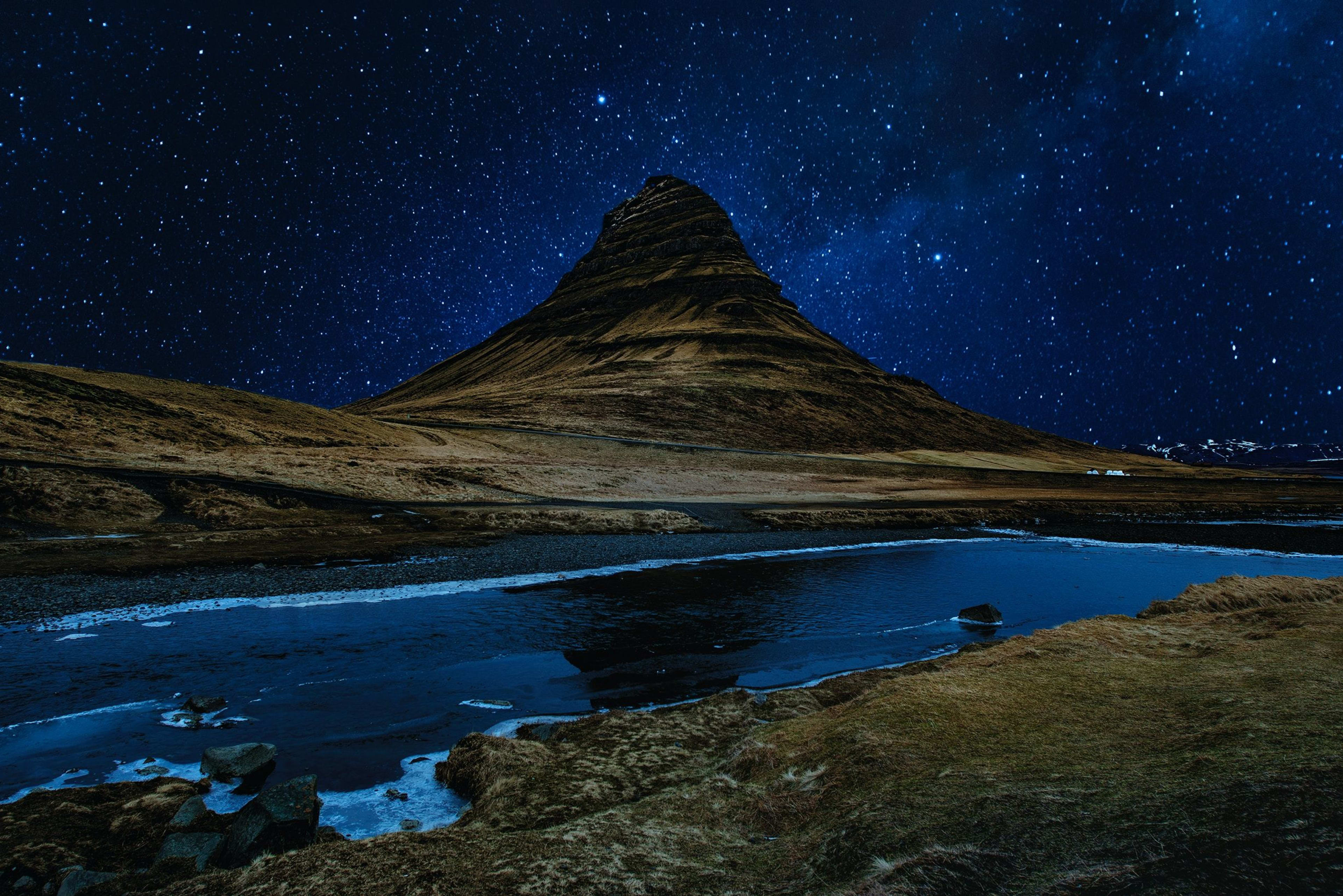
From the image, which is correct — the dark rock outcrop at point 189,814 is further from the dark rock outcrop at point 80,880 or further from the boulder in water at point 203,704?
the boulder in water at point 203,704

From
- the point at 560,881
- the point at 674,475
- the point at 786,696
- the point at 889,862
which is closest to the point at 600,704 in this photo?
the point at 786,696

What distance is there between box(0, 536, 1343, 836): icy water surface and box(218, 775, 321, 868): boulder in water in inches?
44.8

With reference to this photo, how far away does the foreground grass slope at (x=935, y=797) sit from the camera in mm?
3582

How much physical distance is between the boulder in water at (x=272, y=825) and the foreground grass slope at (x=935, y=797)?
64 cm

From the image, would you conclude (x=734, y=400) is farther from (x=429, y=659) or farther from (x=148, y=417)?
(x=429, y=659)

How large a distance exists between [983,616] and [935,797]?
1680 cm

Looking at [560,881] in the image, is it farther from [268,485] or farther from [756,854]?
[268,485]

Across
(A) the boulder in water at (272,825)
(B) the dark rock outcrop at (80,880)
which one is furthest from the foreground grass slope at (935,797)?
(A) the boulder in water at (272,825)

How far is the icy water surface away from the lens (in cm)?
954

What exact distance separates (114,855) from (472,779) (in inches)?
140

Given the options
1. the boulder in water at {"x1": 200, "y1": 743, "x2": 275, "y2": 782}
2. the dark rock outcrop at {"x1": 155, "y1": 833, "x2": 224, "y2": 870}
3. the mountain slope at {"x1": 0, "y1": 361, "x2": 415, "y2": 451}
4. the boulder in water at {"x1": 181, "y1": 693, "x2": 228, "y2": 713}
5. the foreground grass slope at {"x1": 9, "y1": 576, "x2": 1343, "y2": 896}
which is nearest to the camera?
the foreground grass slope at {"x1": 9, "y1": 576, "x2": 1343, "y2": 896}

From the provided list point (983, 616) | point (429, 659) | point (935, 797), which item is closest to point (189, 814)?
point (935, 797)

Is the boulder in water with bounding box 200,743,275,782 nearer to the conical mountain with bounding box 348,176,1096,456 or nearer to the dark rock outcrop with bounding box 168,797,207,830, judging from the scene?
the dark rock outcrop with bounding box 168,797,207,830

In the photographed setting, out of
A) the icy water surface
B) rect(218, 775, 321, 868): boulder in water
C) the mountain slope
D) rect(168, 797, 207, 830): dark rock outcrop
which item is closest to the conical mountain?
the mountain slope
